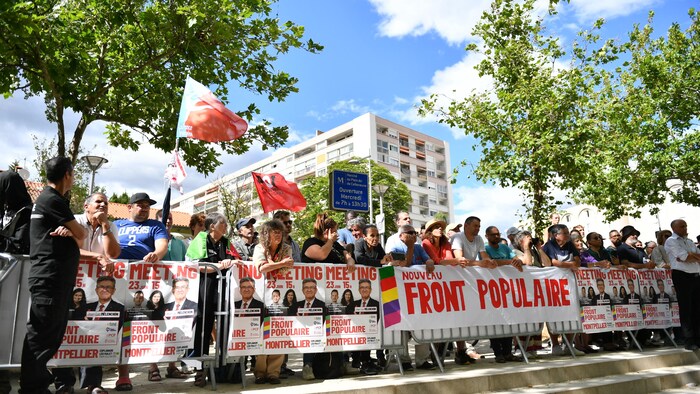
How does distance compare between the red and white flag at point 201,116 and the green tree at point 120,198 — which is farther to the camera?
the green tree at point 120,198

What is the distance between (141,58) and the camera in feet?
33.4

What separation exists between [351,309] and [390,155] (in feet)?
226

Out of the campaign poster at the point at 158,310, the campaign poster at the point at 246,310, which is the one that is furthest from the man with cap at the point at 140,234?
the campaign poster at the point at 246,310

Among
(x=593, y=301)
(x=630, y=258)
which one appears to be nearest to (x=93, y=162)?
(x=593, y=301)

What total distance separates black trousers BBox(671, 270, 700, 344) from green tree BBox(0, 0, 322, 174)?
801cm

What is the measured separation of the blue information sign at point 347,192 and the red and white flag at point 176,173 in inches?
193

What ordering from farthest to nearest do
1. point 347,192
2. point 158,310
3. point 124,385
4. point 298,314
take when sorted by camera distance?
point 347,192 < point 298,314 < point 158,310 < point 124,385

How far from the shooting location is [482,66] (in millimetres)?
15367

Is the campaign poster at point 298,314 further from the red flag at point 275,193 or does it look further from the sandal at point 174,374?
the red flag at point 275,193

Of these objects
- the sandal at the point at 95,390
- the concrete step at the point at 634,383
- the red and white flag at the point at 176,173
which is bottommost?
the concrete step at the point at 634,383

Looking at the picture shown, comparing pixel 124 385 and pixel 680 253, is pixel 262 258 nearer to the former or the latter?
pixel 124 385

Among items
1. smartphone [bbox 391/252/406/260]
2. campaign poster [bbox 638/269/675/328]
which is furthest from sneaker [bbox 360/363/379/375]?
campaign poster [bbox 638/269/675/328]

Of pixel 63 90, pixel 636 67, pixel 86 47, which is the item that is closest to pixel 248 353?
pixel 63 90

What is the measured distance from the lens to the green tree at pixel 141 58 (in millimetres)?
8766
